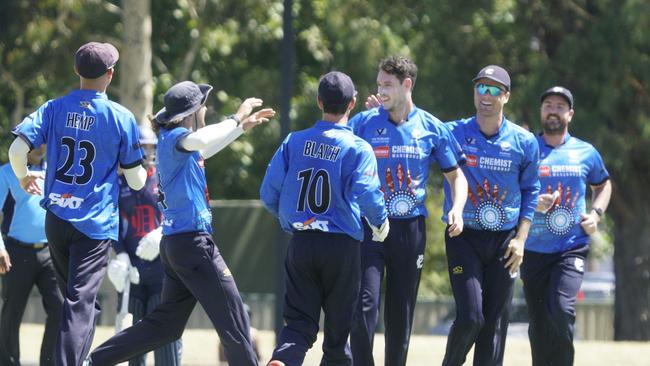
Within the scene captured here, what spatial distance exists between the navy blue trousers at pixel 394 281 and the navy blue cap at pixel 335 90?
1.14m

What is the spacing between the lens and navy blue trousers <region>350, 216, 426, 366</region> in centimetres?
909

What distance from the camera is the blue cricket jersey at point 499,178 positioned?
31.2 feet

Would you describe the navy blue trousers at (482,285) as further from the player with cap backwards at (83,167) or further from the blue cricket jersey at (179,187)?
the player with cap backwards at (83,167)

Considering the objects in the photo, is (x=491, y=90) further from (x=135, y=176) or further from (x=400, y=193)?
(x=135, y=176)

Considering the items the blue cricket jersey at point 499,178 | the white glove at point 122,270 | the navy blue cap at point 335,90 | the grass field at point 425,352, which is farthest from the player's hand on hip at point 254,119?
the grass field at point 425,352

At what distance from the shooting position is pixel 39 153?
10242 millimetres

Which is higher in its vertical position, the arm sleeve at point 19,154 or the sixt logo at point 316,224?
the arm sleeve at point 19,154

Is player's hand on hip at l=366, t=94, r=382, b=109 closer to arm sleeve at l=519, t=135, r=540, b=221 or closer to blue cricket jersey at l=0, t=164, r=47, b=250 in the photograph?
arm sleeve at l=519, t=135, r=540, b=221

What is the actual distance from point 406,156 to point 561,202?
169 centimetres

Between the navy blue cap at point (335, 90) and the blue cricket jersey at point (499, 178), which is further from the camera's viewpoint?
the blue cricket jersey at point (499, 178)

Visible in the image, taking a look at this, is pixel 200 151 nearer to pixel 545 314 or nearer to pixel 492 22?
pixel 545 314

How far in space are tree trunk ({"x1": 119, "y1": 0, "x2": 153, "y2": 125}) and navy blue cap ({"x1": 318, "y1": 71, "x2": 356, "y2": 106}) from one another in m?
11.4

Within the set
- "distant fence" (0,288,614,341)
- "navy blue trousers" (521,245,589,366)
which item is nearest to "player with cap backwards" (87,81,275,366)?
"navy blue trousers" (521,245,589,366)

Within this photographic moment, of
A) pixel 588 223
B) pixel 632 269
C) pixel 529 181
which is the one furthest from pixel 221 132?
pixel 632 269
